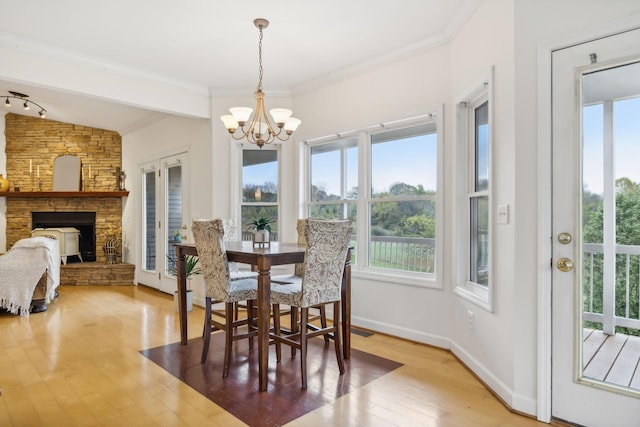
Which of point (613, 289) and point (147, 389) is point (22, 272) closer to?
point (147, 389)

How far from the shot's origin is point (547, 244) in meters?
2.23

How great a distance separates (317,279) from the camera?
9.00 ft

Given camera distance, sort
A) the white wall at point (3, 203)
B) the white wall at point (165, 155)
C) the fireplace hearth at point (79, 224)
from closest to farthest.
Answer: the white wall at point (165, 155), the white wall at point (3, 203), the fireplace hearth at point (79, 224)

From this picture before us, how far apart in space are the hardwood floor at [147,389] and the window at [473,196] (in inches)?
27.3

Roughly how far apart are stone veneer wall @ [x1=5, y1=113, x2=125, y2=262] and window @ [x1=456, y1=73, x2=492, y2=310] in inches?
248

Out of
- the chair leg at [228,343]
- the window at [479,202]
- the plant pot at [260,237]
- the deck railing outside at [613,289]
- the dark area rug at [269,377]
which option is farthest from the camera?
the plant pot at [260,237]

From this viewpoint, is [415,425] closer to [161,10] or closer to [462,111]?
[462,111]

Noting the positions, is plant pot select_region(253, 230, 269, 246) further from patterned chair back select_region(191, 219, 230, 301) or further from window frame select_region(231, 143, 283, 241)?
window frame select_region(231, 143, 283, 241)

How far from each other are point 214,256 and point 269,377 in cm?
95

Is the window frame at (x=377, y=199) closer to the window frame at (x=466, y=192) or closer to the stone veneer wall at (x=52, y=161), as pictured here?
the window frame at (x=466, y=192)

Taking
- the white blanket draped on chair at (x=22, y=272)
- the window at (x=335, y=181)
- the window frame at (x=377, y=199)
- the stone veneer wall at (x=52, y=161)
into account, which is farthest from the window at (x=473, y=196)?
the stone veneer wall at (x=52, y=161)

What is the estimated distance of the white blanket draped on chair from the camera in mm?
4453

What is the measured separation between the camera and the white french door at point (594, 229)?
203 centimetres

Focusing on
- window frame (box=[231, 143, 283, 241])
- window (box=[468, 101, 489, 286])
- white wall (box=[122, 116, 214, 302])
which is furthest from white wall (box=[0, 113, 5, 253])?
window (box=[468, 101, 489, 286])
